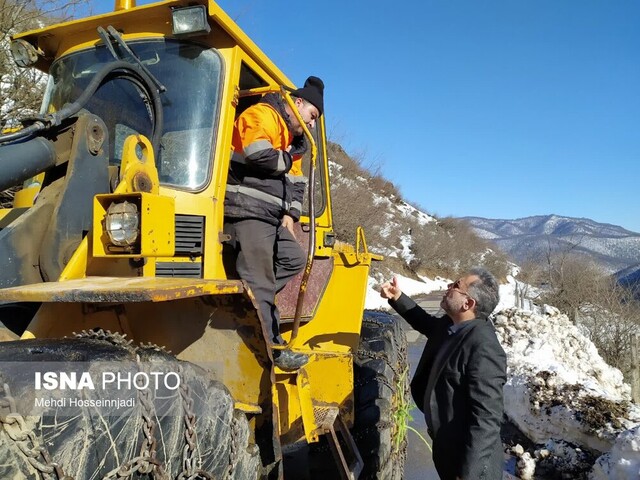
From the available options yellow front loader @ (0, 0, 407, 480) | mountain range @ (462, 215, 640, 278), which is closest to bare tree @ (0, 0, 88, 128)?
yellow front loader @ (0, 0, 407, 480)

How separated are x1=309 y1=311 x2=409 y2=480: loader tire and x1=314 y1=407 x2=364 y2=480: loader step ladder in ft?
0.27

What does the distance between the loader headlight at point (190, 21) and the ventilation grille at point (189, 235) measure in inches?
35.8

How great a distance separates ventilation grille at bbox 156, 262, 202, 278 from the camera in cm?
277

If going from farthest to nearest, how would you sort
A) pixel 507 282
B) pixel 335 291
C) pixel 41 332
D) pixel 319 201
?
pixel 507 282 → pixel 319 201 → pixel 335 291 → pixel 41 332

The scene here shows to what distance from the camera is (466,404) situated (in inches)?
127

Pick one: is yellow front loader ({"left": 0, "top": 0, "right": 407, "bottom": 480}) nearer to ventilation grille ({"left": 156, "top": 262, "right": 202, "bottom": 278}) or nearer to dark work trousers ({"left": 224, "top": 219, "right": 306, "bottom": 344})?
ventilation grille ({"left": 156, "top": 262, "right": 202, "bottom": 278})

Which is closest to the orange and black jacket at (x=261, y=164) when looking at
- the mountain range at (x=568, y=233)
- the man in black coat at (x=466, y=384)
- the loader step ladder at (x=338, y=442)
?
the loader step ladder at (x=338, y=442)

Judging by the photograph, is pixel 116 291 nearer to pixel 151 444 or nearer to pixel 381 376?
pixel 151 444

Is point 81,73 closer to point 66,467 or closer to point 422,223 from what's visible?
point 66,467

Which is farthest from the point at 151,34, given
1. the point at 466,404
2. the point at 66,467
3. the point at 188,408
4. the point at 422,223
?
the point at 422,223

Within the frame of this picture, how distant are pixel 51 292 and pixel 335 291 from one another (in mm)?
2559

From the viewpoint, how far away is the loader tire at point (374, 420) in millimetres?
3576

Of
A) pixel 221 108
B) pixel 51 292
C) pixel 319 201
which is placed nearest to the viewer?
pixel 51 292

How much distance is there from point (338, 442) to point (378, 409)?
0.53 meters
